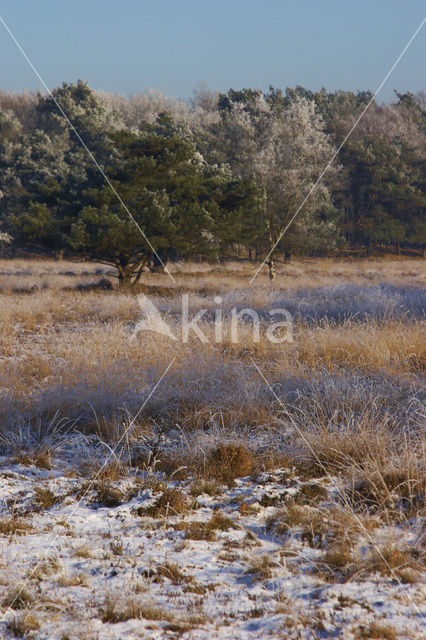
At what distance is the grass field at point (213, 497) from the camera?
6.98 feet

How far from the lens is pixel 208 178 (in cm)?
1714

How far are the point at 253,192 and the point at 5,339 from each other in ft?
36.5

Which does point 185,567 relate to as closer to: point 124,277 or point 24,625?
point 24,625

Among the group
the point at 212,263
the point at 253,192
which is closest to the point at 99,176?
the point at 253,192

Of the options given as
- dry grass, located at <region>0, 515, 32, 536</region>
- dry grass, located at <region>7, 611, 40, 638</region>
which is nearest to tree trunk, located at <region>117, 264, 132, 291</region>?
dry grass, located at <region>0, 515, 32, 536</region>

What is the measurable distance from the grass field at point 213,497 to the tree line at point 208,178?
7.41m

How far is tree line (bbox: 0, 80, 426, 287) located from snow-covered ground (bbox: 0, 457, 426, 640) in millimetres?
9220

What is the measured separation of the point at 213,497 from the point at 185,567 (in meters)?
0.74

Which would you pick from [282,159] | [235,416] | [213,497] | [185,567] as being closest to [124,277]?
[282,159]

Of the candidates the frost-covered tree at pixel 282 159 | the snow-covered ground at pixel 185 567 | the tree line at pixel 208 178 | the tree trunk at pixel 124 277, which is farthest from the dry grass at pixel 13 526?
the frost-covered tree at pixel 282 159

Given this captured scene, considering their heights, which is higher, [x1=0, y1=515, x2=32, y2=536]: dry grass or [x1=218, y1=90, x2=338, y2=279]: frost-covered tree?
[x1=218, y1=90, x2=338, y2=279]: frost-covered tree

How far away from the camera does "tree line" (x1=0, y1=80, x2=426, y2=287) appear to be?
50.5ft

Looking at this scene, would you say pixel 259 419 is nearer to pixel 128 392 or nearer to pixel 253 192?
pixel 128 392

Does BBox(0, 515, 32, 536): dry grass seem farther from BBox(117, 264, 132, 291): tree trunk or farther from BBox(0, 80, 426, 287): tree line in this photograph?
BBox(117, 264, 132, 291): tree trunk
